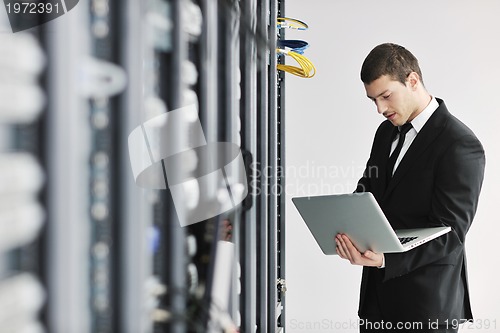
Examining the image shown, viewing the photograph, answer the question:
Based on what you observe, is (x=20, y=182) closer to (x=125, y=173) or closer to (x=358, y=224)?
(x=125, y=173)

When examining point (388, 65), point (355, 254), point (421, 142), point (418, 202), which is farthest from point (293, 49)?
point (355, 254)

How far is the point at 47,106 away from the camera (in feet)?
1.70

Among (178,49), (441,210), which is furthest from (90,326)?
(441,210)

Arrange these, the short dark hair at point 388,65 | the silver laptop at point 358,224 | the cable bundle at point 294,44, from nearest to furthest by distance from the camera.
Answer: the silver laptop at point 358,224, the short dark hair at point 388,65, the cable bundle at point 294,44

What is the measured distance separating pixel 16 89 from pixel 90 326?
0.27m

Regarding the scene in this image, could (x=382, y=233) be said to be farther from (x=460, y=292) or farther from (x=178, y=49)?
(x=178, y=49)

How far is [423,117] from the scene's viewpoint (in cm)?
184

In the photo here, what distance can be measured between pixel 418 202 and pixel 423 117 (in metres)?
0.28

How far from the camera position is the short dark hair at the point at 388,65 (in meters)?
1.79
